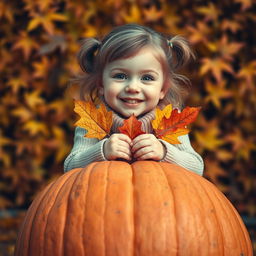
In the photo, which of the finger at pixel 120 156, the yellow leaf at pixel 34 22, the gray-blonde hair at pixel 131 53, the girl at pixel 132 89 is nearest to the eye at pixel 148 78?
the girl at pixel 132 89

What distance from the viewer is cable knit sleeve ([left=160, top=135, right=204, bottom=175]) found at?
2156mm

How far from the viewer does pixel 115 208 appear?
1757 mm

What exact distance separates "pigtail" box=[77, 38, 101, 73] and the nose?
381mm

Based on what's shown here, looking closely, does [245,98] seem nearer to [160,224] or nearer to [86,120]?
[86,120]

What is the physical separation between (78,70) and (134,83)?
174 cm

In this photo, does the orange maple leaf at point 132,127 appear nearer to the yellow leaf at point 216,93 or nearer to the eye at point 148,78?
the eye at point 148,78

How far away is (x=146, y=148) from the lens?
6.78 feet

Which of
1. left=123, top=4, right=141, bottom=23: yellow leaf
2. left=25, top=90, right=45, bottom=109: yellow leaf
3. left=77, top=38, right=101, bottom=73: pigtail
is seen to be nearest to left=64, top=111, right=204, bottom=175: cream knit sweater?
left=77, top=38, right=101, bottom=73: pigtail

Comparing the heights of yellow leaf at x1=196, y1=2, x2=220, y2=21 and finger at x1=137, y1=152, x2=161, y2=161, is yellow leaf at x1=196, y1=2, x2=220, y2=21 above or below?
above

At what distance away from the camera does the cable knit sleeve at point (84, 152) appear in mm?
2154

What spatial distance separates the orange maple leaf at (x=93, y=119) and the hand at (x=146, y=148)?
16 cm

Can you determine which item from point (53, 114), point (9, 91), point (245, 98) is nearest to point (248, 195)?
point (245, 98)

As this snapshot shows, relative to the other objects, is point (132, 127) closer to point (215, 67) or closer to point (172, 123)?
point (172, 123)

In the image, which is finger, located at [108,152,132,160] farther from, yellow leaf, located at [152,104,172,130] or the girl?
yellow leaf, located at [152,104,172,130]
